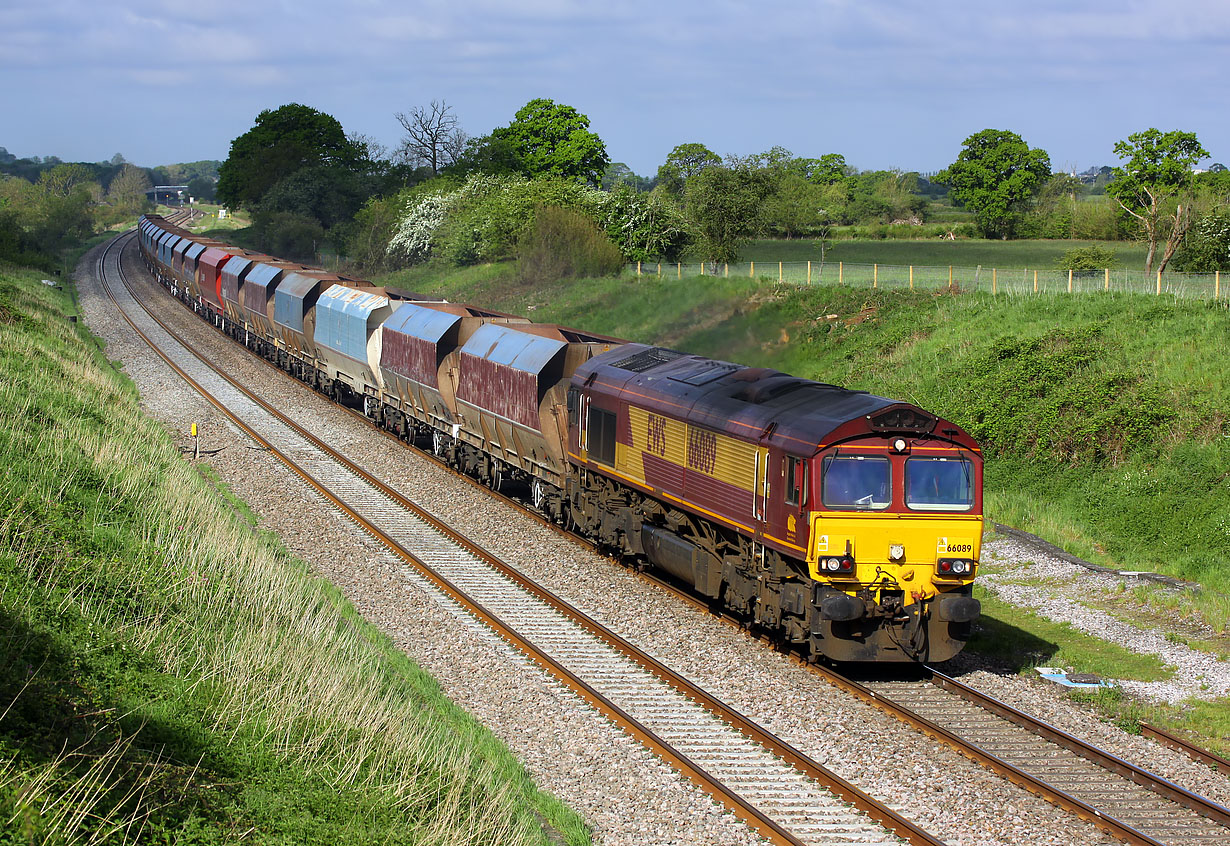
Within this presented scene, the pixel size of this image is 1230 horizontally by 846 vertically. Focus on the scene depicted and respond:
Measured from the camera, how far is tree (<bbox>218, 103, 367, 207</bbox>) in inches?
4218

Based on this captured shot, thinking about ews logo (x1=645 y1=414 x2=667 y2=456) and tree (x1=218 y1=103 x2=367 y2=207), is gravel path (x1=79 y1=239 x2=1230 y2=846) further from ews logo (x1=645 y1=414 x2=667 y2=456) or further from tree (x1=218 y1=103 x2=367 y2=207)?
tree (x1=218 y1=103 x2=367 y2=207)

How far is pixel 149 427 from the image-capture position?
2831 centimetres

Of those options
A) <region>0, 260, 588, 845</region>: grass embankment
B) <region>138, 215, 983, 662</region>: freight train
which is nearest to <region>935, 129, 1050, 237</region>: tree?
<region>138, 215, 983, 662</region>: freight train

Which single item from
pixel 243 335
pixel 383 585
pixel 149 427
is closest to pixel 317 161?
pixel 243 335

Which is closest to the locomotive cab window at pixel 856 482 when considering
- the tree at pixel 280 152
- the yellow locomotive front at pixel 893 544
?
the yellow locomotive front at pixel 893 544

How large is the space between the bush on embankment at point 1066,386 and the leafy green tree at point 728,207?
11.9 meters

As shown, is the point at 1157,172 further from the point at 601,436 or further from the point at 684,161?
the point at 684,161

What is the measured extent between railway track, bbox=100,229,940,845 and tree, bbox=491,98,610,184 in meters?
68.4

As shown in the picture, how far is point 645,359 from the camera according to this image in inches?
803

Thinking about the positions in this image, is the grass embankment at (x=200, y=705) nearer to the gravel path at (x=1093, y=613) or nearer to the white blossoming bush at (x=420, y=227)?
the gravel path at (x=1093, y=613)

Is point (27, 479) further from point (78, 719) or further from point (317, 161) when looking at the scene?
point (317, 161)

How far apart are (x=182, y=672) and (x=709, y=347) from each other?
32.1m

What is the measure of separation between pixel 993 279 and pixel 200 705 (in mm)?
33416

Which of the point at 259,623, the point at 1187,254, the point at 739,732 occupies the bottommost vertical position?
the point at 739,732
